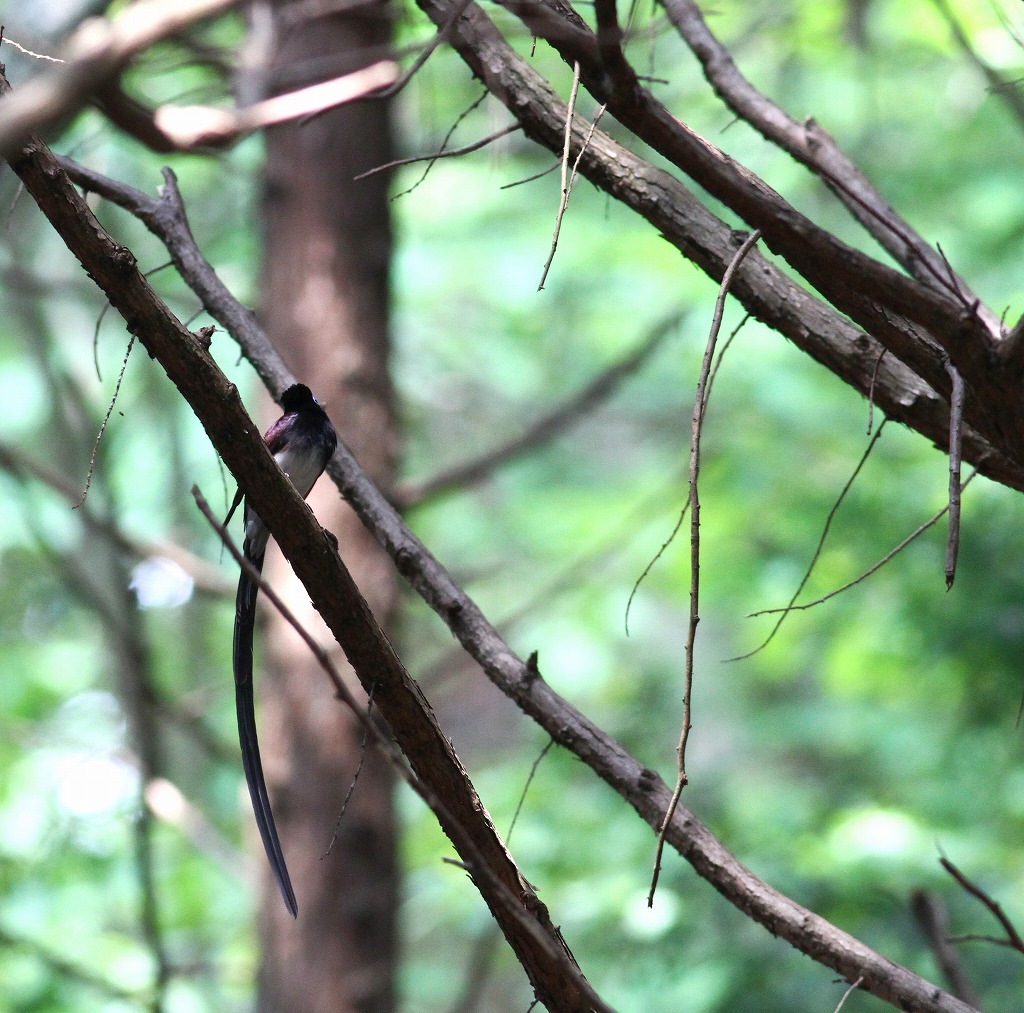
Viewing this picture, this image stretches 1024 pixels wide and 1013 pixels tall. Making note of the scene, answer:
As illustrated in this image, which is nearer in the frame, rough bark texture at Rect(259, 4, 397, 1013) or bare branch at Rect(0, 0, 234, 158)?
bare branch at Rect(0, 0, 234, 158)

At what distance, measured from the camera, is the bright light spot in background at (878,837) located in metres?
3.61

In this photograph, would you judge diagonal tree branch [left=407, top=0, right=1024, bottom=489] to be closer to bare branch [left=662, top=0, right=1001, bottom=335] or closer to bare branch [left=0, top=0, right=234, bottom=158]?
bare branch [left=662, top=0, right=1001, bottom=335]

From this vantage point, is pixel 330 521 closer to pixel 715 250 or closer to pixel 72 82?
pixel 715 250

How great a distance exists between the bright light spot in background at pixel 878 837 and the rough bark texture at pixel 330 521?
5.42ft

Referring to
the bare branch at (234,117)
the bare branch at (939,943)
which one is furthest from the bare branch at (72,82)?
the bare branch at (939,943)

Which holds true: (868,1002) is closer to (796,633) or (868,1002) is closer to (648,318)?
(796,633)

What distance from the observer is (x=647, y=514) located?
228 inches

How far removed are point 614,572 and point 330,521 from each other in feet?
10.8

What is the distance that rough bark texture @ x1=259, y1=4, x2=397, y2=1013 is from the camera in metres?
3.85

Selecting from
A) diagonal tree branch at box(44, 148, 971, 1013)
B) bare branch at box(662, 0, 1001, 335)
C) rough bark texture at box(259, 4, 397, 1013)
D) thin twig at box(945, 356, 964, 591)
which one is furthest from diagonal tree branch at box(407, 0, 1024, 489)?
rough bark texture at box(259, 4, 397, 1013)

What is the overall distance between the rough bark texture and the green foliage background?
0.35 metres

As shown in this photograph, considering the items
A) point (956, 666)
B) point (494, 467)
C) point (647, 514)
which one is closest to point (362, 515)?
point (494, 467)

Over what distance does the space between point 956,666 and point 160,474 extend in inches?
225

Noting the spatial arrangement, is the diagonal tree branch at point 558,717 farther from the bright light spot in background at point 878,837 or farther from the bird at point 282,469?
the bright light spot in background at point 878,837
